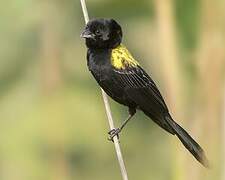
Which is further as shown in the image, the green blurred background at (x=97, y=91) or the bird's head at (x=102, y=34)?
the bird's head at (x=102, y=34)

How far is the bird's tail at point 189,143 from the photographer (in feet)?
9.26

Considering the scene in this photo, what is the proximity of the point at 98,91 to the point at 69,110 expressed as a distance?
13.9 inches

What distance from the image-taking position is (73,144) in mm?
4148

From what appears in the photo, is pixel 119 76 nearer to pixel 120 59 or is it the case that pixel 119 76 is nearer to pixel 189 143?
pixel 120 59

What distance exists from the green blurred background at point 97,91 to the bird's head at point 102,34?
0.17 metres

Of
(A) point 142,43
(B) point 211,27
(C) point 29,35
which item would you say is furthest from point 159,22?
(C) point 29,35

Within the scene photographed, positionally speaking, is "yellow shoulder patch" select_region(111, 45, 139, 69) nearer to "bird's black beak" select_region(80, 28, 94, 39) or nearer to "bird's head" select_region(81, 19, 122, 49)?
"bird's head" select_region(81, 19, 122, 49)

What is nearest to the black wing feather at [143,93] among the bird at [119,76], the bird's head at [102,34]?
the bird at [119,76]

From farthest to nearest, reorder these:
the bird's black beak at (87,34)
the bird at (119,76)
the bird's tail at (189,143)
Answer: the bird at (119,76) → the bird's black beak at (87,34) → the bird's tail at (189,143)

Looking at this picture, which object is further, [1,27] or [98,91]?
[98,91]

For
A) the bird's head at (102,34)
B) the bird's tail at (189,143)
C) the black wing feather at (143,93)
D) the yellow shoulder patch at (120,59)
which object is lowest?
the bird's tail at (189,143)

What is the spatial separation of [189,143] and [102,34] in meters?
0.57

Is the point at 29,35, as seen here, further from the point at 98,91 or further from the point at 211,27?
the point at 211,27

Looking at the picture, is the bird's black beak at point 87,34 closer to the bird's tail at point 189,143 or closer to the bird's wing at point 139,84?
the bird's wing at point 139,84
